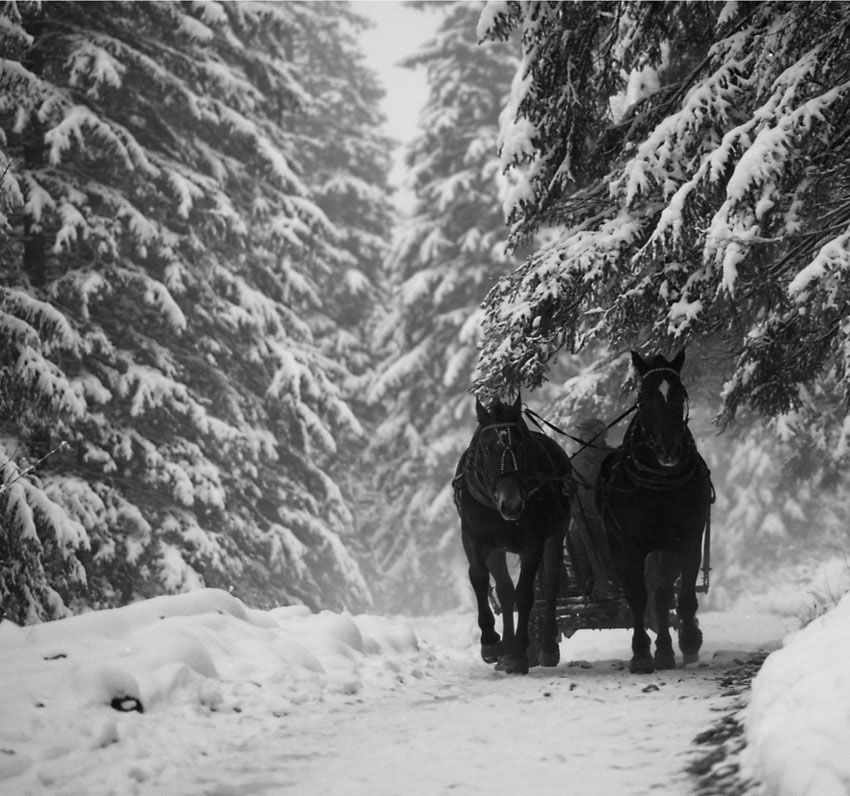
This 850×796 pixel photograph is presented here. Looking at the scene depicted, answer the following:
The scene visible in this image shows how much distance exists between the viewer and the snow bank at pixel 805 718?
7.68 ft

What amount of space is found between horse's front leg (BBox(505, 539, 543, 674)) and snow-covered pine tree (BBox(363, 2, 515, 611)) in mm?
14358

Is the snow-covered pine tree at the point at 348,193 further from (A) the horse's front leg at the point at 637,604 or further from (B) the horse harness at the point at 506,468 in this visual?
(A) the horse's front leg at the point at 637,604

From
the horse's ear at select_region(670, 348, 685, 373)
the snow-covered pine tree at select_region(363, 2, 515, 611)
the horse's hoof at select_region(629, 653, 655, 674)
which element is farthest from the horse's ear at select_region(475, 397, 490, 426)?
the snow-covered pine tree at select_region(363, 2, 515, 611)

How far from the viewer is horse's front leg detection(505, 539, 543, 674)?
22.3 feet

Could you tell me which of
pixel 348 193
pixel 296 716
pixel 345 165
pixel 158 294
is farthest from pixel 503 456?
pixel 345 165

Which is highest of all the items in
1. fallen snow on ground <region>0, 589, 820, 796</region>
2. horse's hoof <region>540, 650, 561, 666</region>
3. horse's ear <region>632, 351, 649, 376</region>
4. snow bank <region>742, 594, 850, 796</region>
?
horse's ear <region>632, 351, 649, 376</region>

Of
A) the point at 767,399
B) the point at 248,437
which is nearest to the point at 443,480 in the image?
the point at 248,437

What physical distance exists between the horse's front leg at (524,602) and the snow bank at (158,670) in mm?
785

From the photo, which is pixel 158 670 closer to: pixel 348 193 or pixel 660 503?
pixel 660 503

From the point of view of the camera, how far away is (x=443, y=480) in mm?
23297

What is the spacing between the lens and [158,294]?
13469mm

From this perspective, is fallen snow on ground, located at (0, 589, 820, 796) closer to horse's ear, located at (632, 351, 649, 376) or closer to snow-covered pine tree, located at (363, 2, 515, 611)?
horse's ear, located at (632, 351, 649, 376)

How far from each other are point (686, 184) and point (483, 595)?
3786 mm

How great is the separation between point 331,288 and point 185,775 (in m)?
21.7
